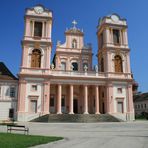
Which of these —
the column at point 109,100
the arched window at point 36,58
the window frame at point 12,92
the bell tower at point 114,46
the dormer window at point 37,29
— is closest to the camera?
the window frame at point 12,92

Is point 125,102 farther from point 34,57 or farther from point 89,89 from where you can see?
point 34,57

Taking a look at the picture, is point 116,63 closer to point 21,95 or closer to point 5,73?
point 21,95

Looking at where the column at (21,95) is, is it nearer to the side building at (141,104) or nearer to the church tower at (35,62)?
the church tower at (35,62)

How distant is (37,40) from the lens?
40.8 m

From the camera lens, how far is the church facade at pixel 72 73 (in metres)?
38.2

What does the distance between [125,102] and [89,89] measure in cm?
808

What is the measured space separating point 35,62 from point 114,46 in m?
17.0

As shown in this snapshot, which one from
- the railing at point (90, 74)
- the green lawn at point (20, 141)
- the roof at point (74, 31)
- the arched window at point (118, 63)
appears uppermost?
the roof at point (74, 31)

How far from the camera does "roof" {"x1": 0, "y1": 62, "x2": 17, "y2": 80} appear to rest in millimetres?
39094

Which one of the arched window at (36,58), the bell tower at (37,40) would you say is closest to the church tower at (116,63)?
the bell tower at (37,40)

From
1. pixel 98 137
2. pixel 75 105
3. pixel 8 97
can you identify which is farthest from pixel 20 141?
pixel 75 105

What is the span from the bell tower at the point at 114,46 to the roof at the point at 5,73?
18.9m

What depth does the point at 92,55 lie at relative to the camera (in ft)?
154

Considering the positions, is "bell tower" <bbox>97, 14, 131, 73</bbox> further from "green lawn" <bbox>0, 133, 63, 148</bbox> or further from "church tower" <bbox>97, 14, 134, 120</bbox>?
"green lawn" <bbox>0, 133, 63, 148</bbox>
